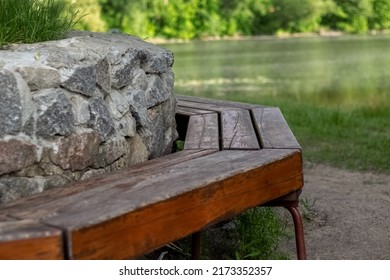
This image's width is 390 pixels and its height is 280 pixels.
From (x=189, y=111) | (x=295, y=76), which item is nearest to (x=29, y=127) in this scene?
(x=189, y=111)

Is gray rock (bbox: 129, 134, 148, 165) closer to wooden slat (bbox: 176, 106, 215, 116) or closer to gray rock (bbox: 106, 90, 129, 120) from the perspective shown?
gray rock (bbox: 106, 90, 129, 120)

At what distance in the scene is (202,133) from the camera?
373 centimetres

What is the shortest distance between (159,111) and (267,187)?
1.03 metres

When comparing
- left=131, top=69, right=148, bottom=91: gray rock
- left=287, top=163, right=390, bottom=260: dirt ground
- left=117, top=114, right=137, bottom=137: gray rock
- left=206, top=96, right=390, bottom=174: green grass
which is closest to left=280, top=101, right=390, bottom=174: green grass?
left=206, top=96, right=390, bottom=174: green grass

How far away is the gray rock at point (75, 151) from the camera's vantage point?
9.27ft

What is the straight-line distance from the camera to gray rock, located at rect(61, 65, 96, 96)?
289cm

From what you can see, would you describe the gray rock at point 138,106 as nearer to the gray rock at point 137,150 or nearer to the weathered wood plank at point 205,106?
the gray rock at point 137,150

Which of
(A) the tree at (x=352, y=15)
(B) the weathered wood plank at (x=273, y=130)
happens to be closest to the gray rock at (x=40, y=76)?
(B) the weathered wood plank at (x=273, y=130)

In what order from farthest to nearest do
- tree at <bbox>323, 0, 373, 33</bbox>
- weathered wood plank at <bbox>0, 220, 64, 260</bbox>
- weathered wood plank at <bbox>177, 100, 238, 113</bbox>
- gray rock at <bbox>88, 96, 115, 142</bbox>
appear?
tree at <bbox>323, 0, 373, 33</bbox> < weathered wood plank at <bbox>177, 100, 238, 113</bbox> < gray rock at <bbox>88, 96, 115, 142</bbox> < weathered wood plank at <bbox>0, 220, 64, 260</bbox>

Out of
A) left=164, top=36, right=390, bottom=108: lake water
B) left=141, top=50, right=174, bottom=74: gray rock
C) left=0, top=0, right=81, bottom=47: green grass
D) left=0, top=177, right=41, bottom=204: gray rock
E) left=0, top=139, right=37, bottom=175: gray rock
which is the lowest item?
left=164, top=36, right=390, bottom=108: lake water

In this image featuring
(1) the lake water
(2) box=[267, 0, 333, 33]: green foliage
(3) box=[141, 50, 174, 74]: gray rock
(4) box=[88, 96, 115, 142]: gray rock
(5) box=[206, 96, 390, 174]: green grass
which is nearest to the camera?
(4) box=[88, 96, 115, 142]: gray rock

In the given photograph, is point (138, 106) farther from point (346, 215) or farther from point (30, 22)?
point (346, 215)

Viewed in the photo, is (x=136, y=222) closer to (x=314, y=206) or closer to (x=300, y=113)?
(x=314, y=206)

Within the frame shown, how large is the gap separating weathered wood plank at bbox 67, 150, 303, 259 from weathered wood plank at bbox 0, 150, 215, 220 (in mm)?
187
